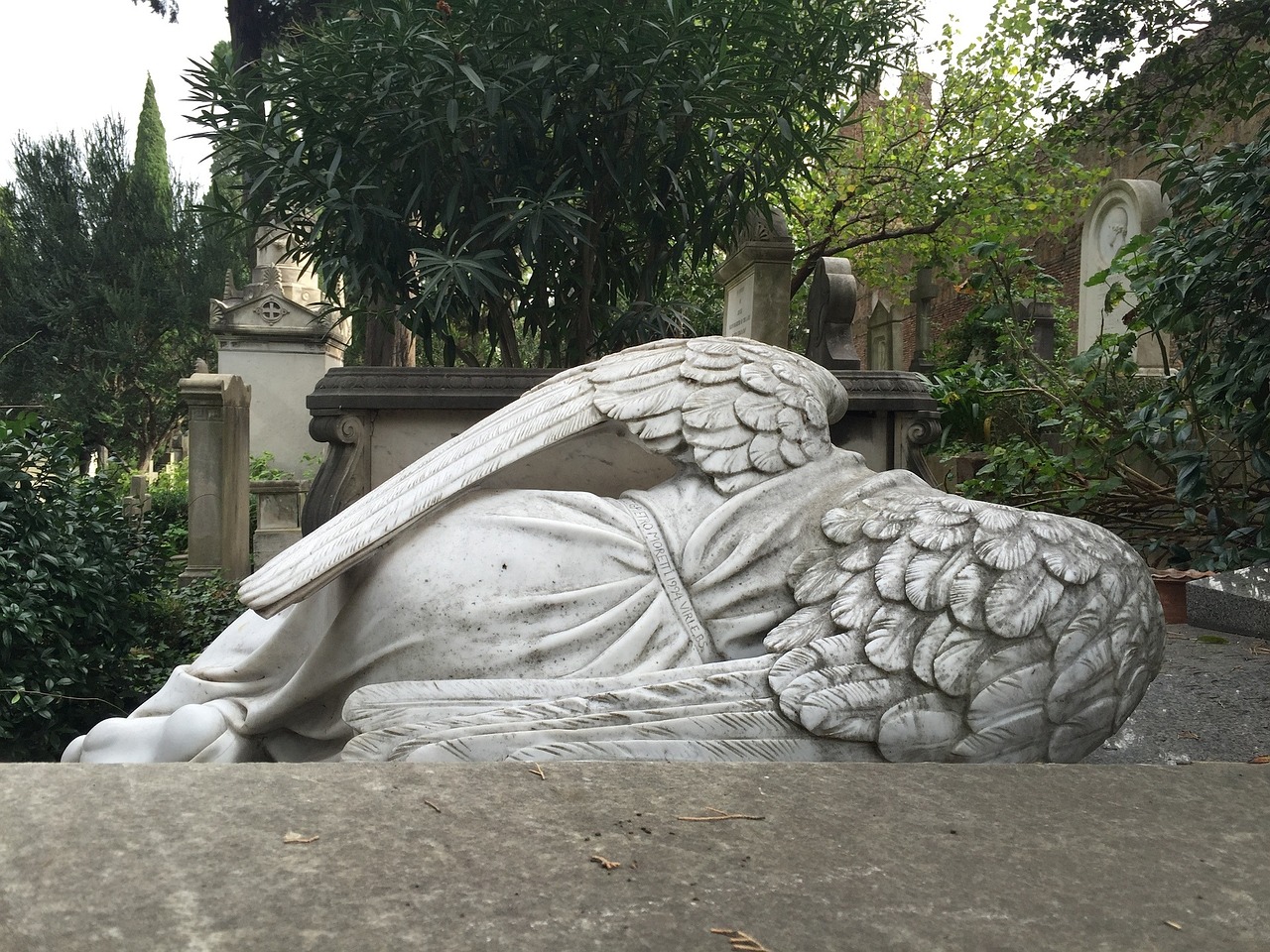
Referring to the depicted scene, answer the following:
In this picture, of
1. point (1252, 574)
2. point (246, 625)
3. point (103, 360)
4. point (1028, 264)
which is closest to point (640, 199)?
point (1028, 264)

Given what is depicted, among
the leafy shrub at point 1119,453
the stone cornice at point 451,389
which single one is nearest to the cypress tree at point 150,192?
the leafy shrub at point 1119,453

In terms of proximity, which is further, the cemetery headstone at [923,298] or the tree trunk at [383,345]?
the cemetery headstone at [923,298]

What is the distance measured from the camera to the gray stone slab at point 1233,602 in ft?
12.7

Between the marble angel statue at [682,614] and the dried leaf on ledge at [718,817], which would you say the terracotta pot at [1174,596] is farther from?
the dried leaf on ledge at [718,817]

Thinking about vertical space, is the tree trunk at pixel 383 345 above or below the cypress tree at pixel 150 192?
below

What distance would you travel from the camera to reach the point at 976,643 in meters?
1.96

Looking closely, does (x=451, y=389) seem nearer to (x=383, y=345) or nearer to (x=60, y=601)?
(x=60, y=601)

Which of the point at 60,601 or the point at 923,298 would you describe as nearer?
the point at 60,601

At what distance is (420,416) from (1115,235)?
7865mm

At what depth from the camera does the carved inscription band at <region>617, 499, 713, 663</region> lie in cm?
218

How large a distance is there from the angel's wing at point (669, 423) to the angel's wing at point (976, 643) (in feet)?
1.17

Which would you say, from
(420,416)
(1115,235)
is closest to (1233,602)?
(420,416)

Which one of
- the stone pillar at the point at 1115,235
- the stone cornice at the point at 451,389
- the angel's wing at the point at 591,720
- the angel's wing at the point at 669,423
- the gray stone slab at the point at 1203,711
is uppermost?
the stone pillar at the point at 1115,235

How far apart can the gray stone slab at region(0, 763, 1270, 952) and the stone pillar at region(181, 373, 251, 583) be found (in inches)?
272
